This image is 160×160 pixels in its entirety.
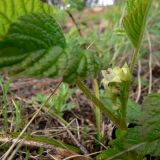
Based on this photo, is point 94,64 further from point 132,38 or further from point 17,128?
point 17,128

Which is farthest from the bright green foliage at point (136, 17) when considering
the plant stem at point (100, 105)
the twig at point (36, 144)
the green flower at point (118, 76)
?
the twig at point (36, 144)

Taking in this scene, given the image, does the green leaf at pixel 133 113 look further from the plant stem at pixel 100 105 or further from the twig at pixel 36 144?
the twig at pixel 36 144

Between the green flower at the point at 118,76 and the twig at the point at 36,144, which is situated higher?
the green flower at the point at 118,76

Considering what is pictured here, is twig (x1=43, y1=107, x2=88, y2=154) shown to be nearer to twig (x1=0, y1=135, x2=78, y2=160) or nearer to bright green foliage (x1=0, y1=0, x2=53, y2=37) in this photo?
twig (x1=0, y1=135, x2=78, y2=160)

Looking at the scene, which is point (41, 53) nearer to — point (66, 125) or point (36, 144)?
point (36, 144)

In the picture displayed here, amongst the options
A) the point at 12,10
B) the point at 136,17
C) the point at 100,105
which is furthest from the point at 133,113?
the point at 12,10
